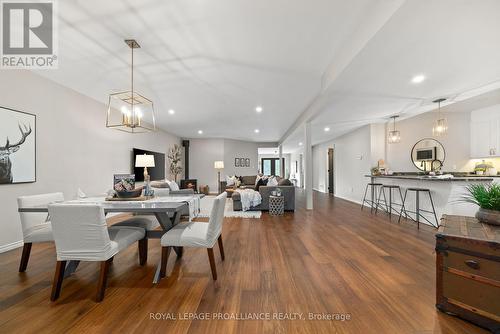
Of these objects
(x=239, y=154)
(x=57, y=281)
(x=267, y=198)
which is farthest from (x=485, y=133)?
(x=239, y=154)

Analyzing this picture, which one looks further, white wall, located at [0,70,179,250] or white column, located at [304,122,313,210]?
white column, located at [304,122,313,210]

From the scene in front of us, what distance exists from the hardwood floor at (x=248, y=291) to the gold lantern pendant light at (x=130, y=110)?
1834 mm

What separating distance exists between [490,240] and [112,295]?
3.05 metres

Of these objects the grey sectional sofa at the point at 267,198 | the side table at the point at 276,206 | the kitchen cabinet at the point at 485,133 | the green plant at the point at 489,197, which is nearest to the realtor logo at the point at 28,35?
the green plant at the point at 489,197

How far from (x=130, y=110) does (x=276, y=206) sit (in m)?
3.82

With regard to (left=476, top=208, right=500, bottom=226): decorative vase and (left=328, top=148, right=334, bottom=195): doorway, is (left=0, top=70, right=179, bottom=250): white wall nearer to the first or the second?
(left=476, top=208, right=500, bottom=226): decorative vase

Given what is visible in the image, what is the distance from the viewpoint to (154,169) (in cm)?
716

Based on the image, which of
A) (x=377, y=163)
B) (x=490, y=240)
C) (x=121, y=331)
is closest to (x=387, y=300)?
(x=490, y=240)

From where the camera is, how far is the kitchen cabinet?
492 cm

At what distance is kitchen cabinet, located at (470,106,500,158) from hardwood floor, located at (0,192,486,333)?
3.83 meters

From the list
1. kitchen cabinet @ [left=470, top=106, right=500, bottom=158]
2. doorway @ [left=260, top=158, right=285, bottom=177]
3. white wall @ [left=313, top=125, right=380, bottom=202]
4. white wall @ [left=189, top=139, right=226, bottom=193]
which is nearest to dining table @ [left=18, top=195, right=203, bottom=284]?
white wall @ [left=313, top=125, right=380, bottom=202]

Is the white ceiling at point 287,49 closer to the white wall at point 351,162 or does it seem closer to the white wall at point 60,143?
the white wall at point 60,143

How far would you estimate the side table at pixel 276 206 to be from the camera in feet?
17.6

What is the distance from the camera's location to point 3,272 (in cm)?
234
